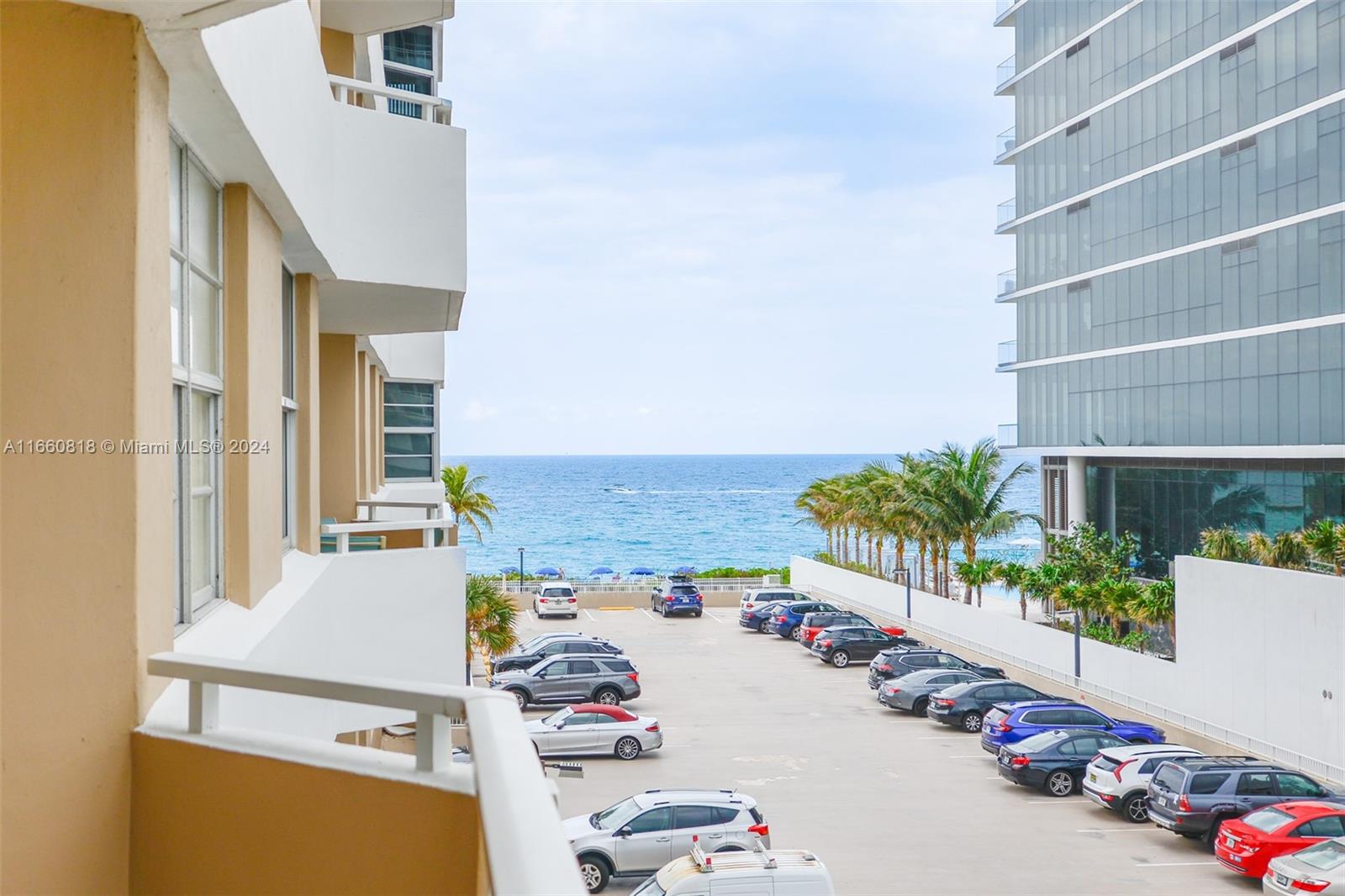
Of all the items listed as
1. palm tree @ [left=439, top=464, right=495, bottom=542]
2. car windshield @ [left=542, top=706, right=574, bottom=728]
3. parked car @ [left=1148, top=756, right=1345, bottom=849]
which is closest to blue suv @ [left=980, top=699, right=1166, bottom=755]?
parked car @ [left=1148, top=756, right=1345, bottom=849]

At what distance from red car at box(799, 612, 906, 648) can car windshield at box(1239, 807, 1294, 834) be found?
22245 mm

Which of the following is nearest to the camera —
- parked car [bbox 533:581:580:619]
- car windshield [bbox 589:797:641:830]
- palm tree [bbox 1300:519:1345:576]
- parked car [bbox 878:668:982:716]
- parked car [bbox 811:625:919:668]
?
car windshield [bbox 589:797:641:830]

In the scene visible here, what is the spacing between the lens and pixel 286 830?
4156mm

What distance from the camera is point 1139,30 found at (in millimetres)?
44781

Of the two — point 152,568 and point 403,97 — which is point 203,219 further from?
point 403,97

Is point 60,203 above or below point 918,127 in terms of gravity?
below

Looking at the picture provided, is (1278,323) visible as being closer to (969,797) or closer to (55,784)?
(969,797)

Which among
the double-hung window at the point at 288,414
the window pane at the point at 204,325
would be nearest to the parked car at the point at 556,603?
the double-hung window at the point at 288,414

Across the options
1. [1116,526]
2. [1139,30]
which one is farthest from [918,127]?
[1116,526]

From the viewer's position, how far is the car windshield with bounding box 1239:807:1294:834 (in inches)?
717

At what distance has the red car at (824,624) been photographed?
41469 mm

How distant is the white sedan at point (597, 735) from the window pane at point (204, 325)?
784 inches

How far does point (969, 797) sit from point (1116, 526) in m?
27.2

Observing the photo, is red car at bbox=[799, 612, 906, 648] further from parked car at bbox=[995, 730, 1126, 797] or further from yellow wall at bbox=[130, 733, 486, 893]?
yellow wall at bbox=[130, 733, 486, 893]
